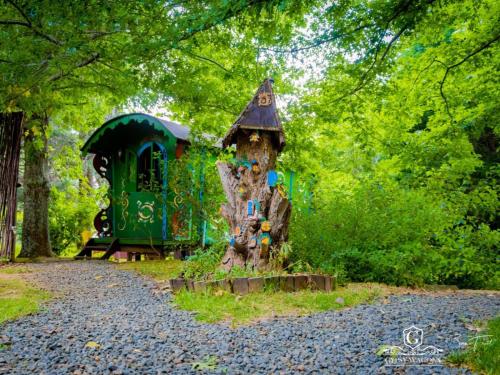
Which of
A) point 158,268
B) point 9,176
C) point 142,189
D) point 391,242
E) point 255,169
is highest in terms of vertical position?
point 9,176

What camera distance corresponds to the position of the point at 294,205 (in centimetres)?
740

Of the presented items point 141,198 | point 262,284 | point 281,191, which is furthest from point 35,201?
point 262,284

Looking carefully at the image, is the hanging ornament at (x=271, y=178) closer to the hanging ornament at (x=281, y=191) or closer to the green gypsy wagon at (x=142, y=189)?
the hanging ornament at (x=281, y=191)

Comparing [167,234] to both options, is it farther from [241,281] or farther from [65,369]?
[65,369]

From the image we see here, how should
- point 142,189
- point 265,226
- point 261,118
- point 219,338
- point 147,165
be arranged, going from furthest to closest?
point 147,165 < point 142,189 < point 261,118 < point 265,226 < point 219,338

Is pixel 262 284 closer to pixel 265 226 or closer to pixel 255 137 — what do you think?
pixel 265 226

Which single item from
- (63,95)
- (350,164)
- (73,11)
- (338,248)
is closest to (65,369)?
(73,11)

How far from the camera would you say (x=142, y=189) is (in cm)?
1046

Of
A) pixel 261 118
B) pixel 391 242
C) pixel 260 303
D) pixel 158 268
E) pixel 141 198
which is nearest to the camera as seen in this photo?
pixel 260 303

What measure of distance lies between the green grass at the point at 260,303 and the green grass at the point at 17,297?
156 centimetres

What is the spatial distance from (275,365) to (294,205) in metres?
4.67

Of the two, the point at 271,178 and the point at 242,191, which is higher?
the point at 271,178

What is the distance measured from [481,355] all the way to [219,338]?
6.11ft

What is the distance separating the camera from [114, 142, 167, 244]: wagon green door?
10.2 metres
